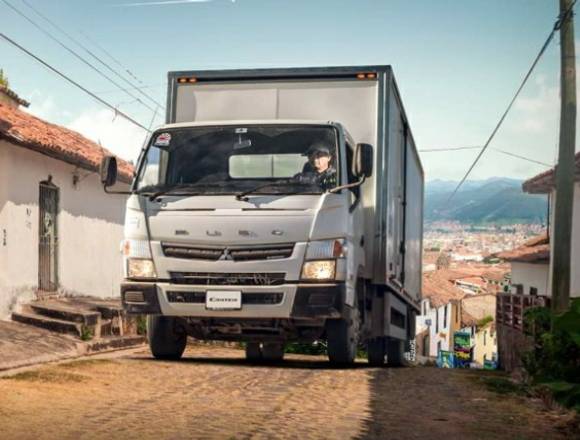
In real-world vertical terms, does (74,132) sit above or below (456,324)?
above

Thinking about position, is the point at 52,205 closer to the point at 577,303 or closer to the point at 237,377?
the point at 237,377

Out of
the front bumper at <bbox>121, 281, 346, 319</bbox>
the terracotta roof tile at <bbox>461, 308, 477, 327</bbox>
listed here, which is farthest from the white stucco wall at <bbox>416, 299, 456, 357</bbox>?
the front bumper at <bbox>121, 281, 346, 319</bbox>

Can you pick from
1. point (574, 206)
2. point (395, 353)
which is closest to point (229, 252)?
point (395, 353)

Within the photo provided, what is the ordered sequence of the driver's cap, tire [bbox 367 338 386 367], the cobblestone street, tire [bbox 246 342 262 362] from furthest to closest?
tire [bbox 367 338 386 367] < tire [bbox 246 342 262 362] < the driver's cap < the cobblestone street

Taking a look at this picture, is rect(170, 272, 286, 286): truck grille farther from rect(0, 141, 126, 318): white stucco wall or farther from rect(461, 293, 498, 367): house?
rect(461, 293, 498, 367): house

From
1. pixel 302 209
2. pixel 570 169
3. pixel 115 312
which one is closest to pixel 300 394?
pixel 302 209

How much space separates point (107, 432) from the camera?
611 centimetres

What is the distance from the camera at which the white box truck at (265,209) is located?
9680 mm

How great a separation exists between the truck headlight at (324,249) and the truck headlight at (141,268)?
1.78m

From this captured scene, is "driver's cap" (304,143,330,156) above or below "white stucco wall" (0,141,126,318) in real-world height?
above

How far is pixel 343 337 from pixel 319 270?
43.4 inches

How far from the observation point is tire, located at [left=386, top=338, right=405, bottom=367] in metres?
15.5

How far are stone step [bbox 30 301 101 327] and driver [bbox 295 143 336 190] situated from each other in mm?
7298

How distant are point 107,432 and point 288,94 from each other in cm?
598
